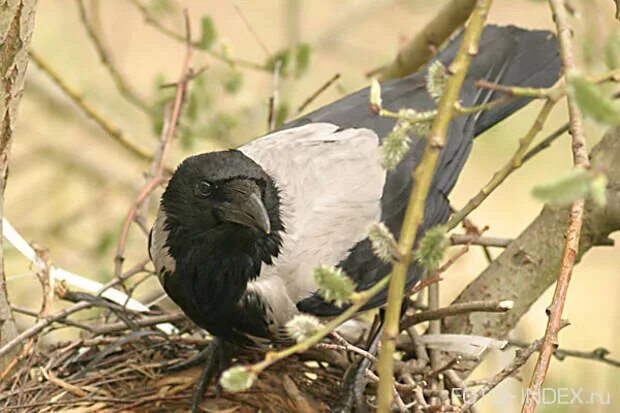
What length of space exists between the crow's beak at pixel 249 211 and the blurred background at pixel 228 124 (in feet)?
2.61

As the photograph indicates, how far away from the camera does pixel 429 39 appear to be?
383 cm

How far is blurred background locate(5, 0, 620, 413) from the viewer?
13.2 feet

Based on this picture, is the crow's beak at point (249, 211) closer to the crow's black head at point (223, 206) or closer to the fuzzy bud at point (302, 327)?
the crow's black head at point (223, 206)

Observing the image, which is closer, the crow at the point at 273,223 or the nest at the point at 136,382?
the crow at the point at 273,223

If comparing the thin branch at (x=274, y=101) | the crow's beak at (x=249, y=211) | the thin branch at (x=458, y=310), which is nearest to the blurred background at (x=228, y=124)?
the thin branch at (x=274, y=101)

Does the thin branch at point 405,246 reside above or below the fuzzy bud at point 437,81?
below

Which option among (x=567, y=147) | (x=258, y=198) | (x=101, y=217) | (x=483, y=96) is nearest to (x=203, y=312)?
(x=258, y=198)

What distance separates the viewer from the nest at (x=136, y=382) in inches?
123

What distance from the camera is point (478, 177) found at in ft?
23.9

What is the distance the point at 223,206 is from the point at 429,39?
1283mm

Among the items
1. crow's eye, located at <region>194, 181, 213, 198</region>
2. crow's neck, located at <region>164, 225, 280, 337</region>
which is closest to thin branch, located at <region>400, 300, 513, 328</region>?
crow's neck, located at <region>164, 225, 280, 337</region>

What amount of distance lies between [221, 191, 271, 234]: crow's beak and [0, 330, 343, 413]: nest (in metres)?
0.59

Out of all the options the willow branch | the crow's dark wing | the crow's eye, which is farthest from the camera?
the willow branch

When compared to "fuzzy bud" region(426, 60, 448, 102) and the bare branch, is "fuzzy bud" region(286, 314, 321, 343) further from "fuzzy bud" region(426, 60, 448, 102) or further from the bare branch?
the bare branch
